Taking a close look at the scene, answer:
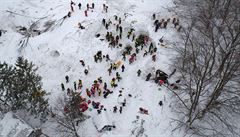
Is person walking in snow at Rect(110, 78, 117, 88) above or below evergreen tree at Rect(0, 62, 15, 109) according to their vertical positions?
below

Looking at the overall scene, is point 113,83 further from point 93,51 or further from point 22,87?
point 22,87

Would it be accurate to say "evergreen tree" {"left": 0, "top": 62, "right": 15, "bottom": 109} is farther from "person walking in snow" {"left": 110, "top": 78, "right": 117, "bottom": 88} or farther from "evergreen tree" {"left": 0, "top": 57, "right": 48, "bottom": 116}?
"person walking in snow" {"left": 110, "top": 78, "right": 117, "bottom": 88}

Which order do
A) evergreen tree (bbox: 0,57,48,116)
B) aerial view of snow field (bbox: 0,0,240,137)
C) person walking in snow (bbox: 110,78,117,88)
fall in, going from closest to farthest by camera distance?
evergreen tree (bbox: 0,57,48,116) → aerial view of snow field (bbox: 0,0,240,137) → person walking in snow (bbox: 110,78,117,88)

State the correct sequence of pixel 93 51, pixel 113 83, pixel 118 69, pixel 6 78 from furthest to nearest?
pixel 93 51 < pixel 118 69 < pixel 113 83 < pixel 6 78

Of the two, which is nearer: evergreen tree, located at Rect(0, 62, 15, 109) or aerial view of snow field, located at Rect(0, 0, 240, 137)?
evergreen tree, located at Rect(0, 62, 15, 109)

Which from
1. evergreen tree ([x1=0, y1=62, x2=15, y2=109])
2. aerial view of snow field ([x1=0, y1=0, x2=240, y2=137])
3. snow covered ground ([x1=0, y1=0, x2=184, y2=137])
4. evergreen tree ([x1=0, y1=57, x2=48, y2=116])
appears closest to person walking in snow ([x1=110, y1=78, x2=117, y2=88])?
aerial view of snow field ([x1=0, y1=0, x2=240, y2=137])

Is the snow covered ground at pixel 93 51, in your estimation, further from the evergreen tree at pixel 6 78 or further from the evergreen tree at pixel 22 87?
the evergreen tree at pixel 6 78

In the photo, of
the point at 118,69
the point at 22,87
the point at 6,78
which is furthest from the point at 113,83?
the point at 6,78

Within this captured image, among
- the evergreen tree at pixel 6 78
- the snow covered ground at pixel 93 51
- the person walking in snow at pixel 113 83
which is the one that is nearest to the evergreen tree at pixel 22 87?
the evergreen tree at pixel 6 78

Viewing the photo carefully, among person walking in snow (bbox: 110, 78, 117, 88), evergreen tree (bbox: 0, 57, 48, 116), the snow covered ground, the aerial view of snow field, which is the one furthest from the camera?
person walking in snow (bbox: 110, 78, 117, 88)

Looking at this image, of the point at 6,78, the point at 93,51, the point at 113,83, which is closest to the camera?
the point at 6,78
